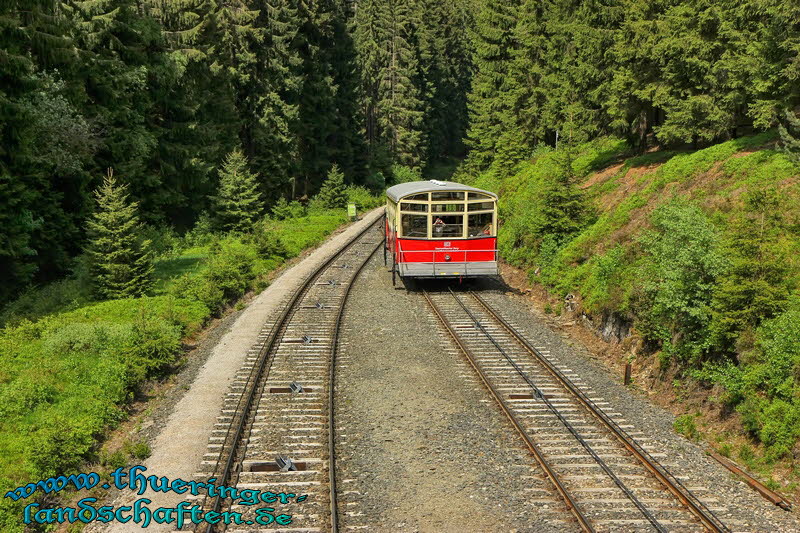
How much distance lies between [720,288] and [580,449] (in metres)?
4.16

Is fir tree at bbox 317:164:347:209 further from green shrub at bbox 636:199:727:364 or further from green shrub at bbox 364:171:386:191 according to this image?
green shrub at bbox 636:199:727:364

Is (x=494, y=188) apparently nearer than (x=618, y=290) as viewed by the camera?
No

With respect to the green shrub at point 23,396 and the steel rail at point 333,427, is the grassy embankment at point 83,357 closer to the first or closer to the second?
the green shrub at point 23,396

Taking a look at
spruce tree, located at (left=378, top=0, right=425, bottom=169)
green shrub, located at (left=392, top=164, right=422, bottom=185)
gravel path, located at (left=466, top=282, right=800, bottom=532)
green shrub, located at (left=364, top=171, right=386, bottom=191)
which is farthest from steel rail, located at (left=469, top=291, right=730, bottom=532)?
spruce tree, located at (left=378, top=0, right=425, bottom=169)

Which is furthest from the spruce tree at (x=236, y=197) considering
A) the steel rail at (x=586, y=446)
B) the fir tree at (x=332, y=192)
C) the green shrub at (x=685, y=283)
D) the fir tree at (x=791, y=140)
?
the fir tree at (x=791, y=140)

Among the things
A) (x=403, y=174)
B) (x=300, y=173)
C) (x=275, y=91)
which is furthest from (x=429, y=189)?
(x=403, y=174)

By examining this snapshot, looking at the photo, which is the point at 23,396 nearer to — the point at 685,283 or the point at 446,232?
the point at 685,283

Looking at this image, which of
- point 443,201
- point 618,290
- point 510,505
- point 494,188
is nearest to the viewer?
point 510,505

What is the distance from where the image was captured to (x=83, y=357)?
43.5 feet

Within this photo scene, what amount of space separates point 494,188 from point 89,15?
→ 2347cm

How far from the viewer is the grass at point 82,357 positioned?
9.09m

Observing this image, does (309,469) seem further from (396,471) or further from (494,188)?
(494,188)

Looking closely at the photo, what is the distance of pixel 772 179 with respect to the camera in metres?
15.5

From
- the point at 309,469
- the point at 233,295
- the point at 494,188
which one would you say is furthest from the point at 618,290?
the point at 494,188
